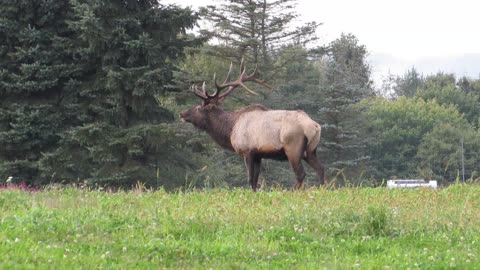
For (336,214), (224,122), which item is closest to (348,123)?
(224,122)

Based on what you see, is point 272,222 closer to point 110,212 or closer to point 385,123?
point 110,212

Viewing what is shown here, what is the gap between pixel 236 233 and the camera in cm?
880

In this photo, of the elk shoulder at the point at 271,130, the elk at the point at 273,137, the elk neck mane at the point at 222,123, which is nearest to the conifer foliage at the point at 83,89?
the elk neck mane at the point at 222,123

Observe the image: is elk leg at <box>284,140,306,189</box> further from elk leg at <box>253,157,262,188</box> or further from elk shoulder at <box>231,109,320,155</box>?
elk leg at <box>253,157,262,188</box>

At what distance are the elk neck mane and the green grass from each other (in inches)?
201

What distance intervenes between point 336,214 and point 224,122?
7.66m

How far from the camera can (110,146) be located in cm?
2658

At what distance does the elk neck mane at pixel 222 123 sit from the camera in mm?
16792

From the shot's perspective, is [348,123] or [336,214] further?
[348,123]

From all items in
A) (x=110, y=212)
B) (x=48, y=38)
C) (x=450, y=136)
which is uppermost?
(x=48, y=38)

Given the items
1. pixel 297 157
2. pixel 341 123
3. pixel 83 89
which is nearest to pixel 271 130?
pixel 297 157

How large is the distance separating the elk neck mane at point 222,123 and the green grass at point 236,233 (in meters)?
5.10

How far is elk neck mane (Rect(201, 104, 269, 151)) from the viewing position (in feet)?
55.1

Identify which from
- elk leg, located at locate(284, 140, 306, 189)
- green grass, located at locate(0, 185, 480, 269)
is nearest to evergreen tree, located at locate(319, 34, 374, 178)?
elk leg, located at locate(284, 140, 306, 189)
